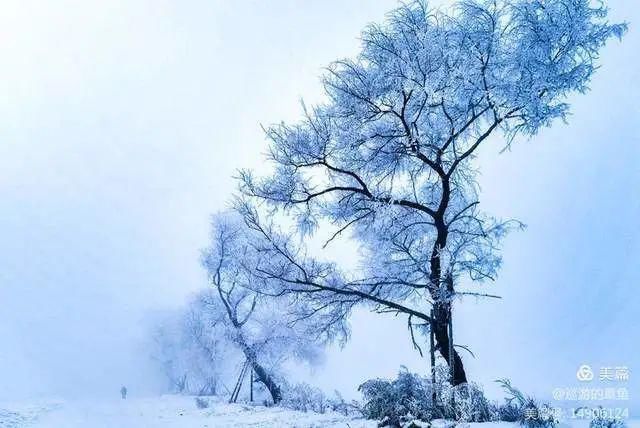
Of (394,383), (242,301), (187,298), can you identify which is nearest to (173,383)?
(187,298)

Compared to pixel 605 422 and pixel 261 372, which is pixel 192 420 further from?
pixel 605 422

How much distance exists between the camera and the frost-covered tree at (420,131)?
788 centimetres

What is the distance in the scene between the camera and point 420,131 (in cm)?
967

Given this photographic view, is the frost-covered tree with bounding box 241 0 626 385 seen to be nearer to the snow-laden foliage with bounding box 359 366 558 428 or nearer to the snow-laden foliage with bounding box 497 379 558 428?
the snow-laden foliage with bounding box 359 366 558 428

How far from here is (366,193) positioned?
31.1 feet

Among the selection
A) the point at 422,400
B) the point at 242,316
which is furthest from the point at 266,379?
the point at 422,400

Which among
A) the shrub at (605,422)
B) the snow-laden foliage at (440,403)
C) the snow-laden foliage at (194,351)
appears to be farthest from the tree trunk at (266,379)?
the shrub at (605,422)

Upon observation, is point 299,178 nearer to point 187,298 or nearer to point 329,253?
point 329,253

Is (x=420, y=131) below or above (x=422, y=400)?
above

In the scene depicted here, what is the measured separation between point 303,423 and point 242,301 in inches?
515

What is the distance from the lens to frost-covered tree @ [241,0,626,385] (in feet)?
25.8

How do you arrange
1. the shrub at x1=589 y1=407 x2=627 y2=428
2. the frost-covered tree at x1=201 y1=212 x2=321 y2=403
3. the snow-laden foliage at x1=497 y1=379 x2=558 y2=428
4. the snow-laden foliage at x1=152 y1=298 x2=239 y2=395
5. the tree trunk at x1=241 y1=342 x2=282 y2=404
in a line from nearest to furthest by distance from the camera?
the shrub at x1=589 y1=407 x2=627 y2=428
the snow-laden foliage at x1=497 y1=379 x2=558 y2=428
the tree trunk at x1=241 y1=342 x2=282 y2=404
the frost-covered tree at x1=201 y1=212 x2=321 y2=403
the snow-laden foliage at x1=152 y1=298 x2=239 y2=395

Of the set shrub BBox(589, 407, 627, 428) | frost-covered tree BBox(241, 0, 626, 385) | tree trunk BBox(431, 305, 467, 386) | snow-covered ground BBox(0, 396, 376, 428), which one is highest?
frost-covered tree BBox(241, 0, 626, 385)

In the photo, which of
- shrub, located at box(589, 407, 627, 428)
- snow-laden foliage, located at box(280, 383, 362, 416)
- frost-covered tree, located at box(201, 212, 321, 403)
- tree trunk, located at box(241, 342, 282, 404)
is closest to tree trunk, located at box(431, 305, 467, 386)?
snow-laden foliage, located at box(280, 383, 362, 416)
